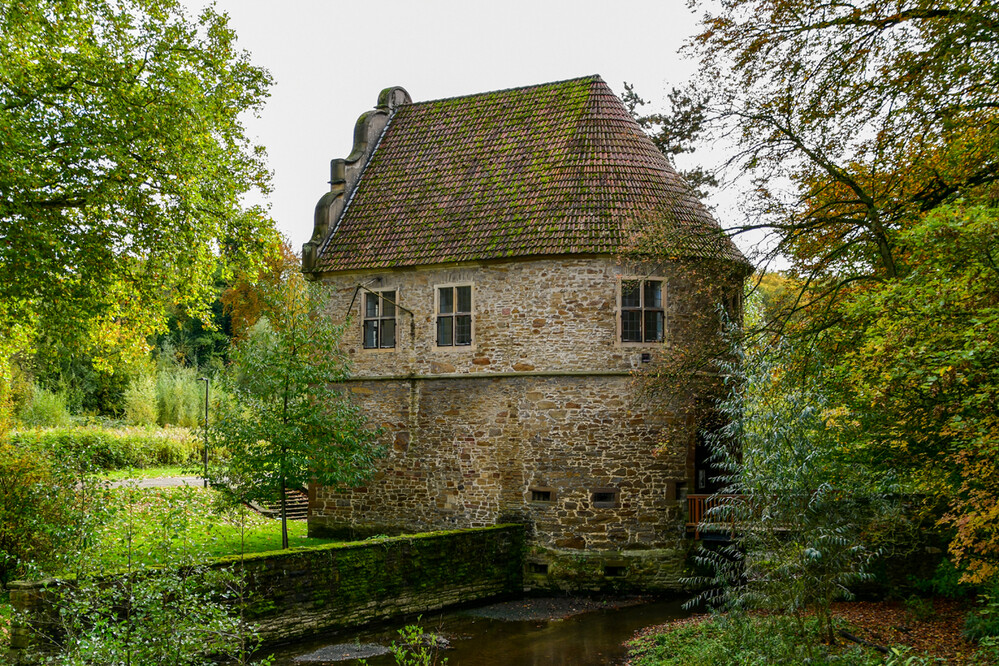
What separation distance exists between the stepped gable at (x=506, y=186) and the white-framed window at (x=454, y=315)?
30.9 inches

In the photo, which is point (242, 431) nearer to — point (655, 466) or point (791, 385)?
point (655, 466)

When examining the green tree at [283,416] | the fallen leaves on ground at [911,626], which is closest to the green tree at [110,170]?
the green tree at [283,416]

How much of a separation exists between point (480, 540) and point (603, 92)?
11496mm

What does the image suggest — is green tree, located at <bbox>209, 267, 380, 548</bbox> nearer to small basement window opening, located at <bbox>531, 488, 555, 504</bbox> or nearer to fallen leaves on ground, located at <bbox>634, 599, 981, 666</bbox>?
small basement window opening, located at <bbox>531, 488, 555, 504</bbox>

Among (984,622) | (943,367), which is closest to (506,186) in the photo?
(984,622)

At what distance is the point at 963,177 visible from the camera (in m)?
11.3

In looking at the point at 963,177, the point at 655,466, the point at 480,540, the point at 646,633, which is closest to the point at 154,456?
the point at 480,540

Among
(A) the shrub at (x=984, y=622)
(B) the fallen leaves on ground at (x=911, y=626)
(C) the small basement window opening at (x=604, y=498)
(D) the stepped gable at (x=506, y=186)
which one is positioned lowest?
(B) the fallen leaves on ground at (x=911, y=626)

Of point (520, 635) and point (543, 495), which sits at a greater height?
point (543, 495)

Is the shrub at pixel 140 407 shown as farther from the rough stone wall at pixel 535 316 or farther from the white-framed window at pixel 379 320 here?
the rough stone wall at pixel 535 316

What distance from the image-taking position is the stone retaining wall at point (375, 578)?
561 inches

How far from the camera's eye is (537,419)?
19672 millimetres

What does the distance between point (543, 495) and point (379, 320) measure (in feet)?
19.4

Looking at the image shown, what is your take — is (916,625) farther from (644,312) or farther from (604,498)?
(644,312)
